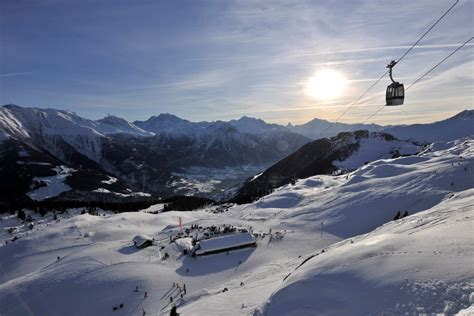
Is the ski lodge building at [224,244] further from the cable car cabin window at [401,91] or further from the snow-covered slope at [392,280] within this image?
the cable car cabin window at [401,91]

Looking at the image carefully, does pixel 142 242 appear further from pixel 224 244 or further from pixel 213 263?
pixel 213 263

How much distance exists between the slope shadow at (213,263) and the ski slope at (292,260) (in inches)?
4.6

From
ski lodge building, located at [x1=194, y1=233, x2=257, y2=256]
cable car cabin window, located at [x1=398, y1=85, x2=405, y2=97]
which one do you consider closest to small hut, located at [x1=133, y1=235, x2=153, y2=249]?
ski lodge building, located at [x1=194, y1=233, x2=257, y2=256]

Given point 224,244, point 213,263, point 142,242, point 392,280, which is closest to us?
point 392,280

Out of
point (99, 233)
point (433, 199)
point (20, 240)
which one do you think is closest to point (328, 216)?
point (433, 199)

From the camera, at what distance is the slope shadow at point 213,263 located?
116ft

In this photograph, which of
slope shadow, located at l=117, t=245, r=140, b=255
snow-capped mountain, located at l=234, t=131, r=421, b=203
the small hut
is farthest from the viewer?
snow-capped mountain, located at l=234, t=131, r=421, b=203

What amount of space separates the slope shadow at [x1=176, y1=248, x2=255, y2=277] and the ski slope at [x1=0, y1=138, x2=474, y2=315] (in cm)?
12

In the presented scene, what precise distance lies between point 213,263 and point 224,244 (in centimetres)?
324

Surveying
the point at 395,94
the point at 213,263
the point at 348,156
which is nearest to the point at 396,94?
the point at 395,94

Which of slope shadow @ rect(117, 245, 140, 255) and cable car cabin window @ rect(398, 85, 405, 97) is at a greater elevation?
cable car cabin window @ rect(398, 85, 405, 97)

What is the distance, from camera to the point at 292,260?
33062 mm

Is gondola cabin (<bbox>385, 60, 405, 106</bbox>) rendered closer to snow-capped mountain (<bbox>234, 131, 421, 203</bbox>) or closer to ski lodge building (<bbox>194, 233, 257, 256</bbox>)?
ski lodge building (<bbox>194, 233, 257, 256</bbox>)

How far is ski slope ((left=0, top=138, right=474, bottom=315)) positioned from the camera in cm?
1309
